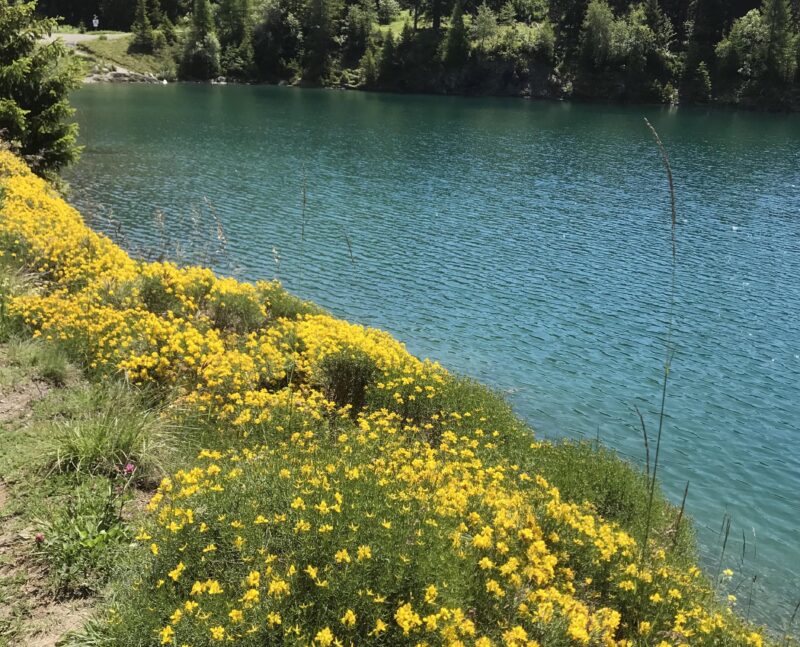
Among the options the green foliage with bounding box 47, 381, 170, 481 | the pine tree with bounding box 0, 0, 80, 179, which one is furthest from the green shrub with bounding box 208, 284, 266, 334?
the pine tree with bounding box 0, 0, 80, 179

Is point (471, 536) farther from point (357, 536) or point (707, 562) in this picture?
point (707, 562)

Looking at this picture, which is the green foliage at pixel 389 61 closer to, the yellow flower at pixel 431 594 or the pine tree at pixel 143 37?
the pine tree at pixel 143 37

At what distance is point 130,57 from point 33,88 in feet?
340

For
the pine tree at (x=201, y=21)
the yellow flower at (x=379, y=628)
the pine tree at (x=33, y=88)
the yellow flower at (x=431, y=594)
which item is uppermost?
the pine tree at (x=201, y=21)

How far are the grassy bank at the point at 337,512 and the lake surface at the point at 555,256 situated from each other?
2829 millimetres

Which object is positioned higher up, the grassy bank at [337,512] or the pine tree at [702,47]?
the pine tree at [702,47]

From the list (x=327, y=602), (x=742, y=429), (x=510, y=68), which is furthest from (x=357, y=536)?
(x=510, y=68)

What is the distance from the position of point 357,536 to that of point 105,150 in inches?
1882

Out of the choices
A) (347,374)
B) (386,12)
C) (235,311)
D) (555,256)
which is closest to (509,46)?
(386,12)

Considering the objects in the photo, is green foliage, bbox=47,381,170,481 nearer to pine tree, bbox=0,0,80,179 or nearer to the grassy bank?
the grassy bank

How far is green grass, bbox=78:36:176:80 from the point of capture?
111000 millimetres

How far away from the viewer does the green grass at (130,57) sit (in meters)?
111

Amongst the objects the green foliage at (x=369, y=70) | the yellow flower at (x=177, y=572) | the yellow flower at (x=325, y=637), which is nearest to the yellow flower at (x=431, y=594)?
the yellow flower at (x=325, y=637)

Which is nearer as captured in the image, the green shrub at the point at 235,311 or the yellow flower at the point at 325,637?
the yellow flower at the point at 325,637
